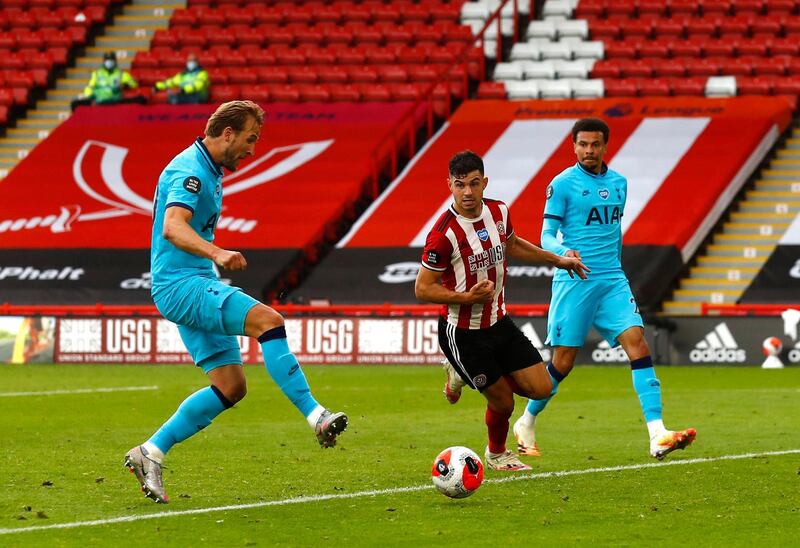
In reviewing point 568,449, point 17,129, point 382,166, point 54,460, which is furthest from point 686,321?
point 17,129

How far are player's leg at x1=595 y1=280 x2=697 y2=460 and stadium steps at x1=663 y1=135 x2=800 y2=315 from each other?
44.0 feet

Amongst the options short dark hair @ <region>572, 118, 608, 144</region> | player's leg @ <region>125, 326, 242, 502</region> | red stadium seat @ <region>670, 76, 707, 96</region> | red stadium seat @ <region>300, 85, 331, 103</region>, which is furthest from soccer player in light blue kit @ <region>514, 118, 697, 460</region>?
red stadium seat @ <region>300, 85, 331, 103</region>

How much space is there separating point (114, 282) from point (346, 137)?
19.1 feet

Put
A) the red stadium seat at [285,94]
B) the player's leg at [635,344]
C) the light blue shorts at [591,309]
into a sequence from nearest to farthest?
1. the player's leg at [635,344]
2. the light blue shorts at [591,309]
3. the red stadium seat at [285,94]

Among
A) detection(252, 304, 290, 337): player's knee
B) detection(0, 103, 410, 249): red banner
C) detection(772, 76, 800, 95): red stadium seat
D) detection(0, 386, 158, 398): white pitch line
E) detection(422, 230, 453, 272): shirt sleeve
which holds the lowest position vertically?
detection(0, 386, 158, 398): white pitch line

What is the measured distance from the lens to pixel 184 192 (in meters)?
7.76

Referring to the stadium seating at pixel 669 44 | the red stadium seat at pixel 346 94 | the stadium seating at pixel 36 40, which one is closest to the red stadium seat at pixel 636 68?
the stadium seating at pixel 669 44

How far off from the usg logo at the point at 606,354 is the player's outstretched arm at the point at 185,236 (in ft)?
47.0

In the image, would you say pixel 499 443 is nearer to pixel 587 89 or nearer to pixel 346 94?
pixel 587 89

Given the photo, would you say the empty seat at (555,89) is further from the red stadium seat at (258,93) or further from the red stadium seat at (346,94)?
the red stadium seat at (258,93)

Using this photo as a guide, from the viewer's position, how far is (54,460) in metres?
10.2

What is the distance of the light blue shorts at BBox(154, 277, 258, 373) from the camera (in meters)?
7.83

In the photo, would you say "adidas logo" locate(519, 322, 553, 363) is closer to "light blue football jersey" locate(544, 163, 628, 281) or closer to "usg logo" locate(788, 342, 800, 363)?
"usg logo" locate(788, 342, 800, 363)

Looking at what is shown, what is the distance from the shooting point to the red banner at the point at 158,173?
2708cm
